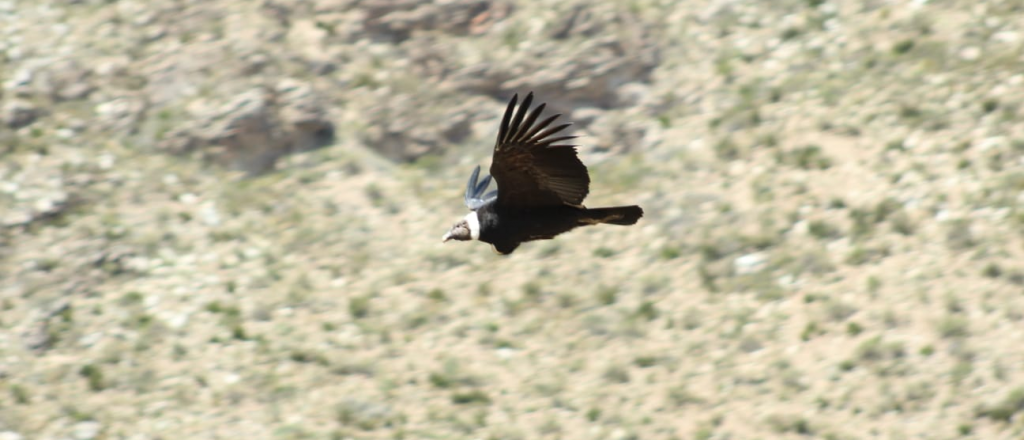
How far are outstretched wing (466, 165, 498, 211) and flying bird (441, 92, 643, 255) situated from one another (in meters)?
0.04

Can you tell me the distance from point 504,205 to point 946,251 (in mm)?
8148

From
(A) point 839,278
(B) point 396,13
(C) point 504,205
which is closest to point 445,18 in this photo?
(B) point 396,13

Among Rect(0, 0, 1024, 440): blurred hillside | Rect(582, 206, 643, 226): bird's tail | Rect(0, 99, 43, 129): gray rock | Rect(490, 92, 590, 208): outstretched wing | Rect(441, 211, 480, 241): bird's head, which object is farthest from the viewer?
Rect(0, 99, 43, 129): gray rock

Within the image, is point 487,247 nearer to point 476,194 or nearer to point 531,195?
point 476,194

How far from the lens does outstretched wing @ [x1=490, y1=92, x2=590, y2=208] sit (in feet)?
23.7

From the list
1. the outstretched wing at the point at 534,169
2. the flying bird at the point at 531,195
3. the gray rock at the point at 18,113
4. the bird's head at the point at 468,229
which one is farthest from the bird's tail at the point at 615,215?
the gray rock at the point at 18,113

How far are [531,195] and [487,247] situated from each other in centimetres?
794

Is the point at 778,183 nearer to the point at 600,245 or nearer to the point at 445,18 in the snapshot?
the point at 600,245

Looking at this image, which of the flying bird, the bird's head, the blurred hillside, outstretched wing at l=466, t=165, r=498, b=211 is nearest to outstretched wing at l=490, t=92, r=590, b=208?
the flying bird

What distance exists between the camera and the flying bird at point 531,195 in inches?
286

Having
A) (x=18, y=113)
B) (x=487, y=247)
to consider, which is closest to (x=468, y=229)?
(x=487, y=247)

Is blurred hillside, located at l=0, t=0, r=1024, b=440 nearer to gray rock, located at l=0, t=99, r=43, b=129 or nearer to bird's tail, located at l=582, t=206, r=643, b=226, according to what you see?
gray rock, located at l=0, t=99, r=43, b=129

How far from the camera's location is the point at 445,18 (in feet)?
60.6

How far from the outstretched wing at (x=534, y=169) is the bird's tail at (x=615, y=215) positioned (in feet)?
0.42
